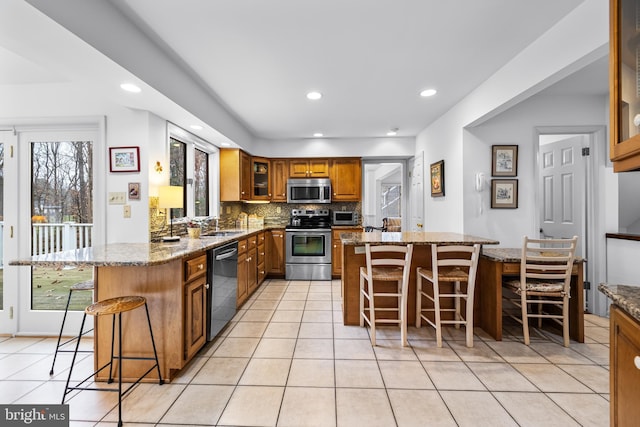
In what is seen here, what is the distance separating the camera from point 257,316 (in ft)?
10.8

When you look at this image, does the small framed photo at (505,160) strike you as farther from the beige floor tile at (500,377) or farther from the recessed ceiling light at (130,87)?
the recessed ceiling light at (130,87)

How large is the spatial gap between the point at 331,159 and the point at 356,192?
0.74 metres

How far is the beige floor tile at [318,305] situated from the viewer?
3566mm

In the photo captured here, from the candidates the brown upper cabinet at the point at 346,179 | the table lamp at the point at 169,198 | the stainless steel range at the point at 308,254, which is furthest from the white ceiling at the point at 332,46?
the stainless steel range at the point at 308,254

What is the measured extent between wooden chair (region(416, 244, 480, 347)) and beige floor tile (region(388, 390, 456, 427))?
756mm

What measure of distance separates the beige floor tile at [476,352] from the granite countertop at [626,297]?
1.40 meters

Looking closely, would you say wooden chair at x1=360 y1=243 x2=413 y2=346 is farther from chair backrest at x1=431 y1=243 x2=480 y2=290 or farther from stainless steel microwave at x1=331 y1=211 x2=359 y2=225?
stainless steel microwave at x1=331 y1=211 x2=359 y2=225

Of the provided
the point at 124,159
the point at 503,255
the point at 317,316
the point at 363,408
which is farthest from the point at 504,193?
the point at 124,159

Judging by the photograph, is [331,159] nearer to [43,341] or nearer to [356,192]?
[356,192]

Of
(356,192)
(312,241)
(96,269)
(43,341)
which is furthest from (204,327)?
(356,192)

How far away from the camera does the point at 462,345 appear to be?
258cm

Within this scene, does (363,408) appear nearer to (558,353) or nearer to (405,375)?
(405,375)

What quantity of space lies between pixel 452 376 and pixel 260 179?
4.18m

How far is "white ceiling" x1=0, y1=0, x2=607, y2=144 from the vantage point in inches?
72.7
